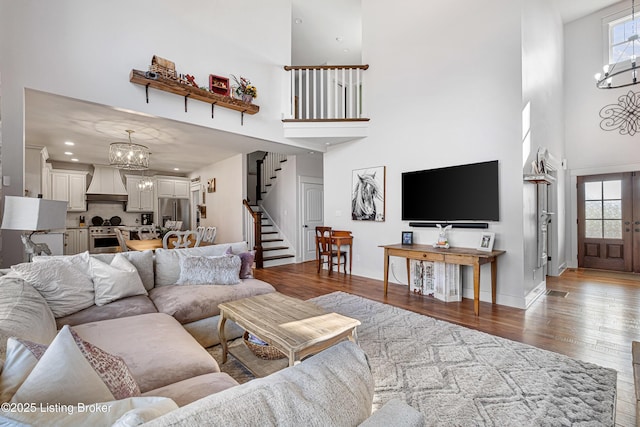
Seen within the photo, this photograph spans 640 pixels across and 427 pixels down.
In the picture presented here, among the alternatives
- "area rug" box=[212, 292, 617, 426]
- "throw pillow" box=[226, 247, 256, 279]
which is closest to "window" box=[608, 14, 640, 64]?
"area rug" box=[212, 292, 617, 426]

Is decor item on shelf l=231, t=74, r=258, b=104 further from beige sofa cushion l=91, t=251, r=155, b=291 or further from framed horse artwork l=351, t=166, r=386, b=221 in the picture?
beige sofa cushion l=91, t=251, r=155, b=291

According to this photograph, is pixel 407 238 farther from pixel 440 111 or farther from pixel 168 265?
pixel 168 265

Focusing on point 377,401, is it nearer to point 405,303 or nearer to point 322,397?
point 322,397

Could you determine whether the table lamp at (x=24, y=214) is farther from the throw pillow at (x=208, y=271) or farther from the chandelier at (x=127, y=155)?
the chandelier at (x=127, y=155)

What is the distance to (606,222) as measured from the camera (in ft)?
18.4

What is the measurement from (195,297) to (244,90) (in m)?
3.44

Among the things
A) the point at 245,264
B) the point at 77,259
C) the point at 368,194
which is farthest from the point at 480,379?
the point at 368,194

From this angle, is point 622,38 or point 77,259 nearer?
point 77,259

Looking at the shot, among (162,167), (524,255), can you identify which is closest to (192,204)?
(162,167)

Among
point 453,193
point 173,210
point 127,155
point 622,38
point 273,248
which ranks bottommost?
point 273,248

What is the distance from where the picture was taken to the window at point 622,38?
5.29 metres

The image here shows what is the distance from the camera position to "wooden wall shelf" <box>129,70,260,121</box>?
11.5 ft

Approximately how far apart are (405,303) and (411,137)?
2.65 metres

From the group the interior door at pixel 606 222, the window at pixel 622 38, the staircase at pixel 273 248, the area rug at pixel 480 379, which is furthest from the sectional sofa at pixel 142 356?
the window at pixel 622 38
